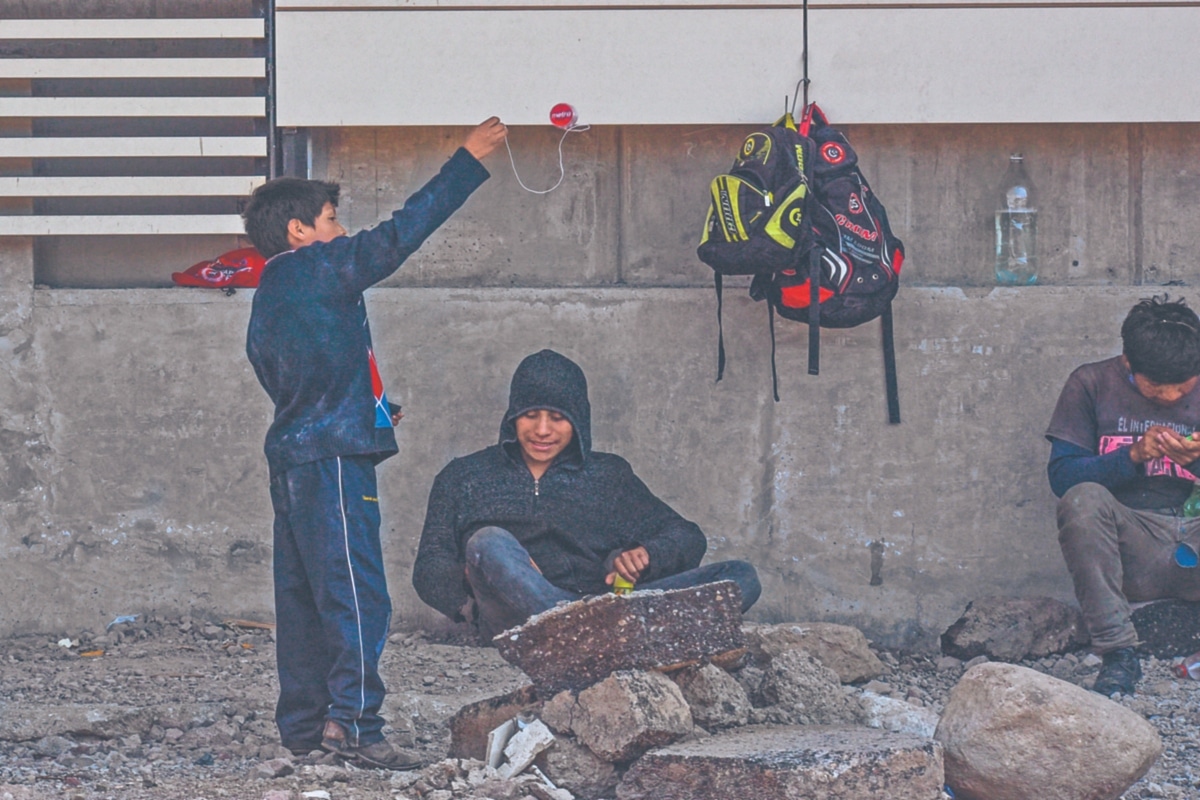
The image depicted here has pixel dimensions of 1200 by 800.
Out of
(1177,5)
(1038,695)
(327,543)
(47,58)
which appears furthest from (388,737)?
(1177,5)

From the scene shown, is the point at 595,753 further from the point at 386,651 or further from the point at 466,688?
the point at 386,651

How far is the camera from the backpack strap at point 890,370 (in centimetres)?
494

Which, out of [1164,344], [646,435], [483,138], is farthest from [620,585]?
[1164,344]

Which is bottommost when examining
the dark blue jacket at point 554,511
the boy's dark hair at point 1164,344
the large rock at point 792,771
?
the large rock at point 792,771

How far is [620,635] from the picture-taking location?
340cm

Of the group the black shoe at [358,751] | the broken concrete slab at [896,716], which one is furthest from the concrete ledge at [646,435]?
the black shoe at [358,751]

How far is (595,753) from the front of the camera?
330 cm

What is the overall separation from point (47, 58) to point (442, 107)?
4.41ft

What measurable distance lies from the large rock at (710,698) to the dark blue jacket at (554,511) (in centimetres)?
70

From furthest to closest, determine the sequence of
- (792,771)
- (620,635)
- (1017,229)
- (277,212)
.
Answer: (1017,229), (277,212), (620,635), (792,771)

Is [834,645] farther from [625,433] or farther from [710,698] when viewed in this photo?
[625,433]

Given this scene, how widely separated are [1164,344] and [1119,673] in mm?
982

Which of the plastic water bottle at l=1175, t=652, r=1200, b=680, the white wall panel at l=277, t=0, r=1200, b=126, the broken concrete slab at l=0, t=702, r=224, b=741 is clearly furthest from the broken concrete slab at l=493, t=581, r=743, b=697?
the white wall panel at l=277, t=0, r=1200, b=126

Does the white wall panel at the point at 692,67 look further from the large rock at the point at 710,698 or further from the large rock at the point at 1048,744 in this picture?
the large rock at the point at 1048,744
